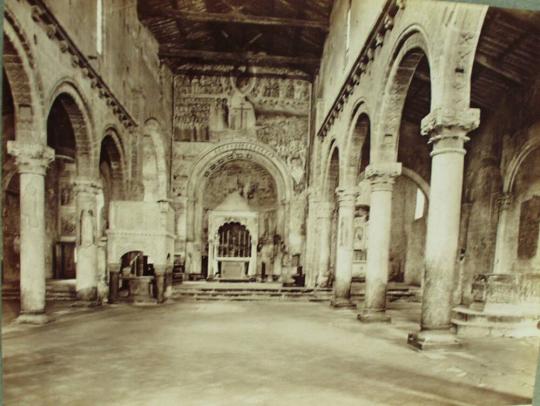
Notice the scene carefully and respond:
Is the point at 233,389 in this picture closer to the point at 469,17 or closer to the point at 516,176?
the point at 469,17

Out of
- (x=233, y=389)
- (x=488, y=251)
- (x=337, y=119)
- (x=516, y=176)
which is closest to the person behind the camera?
(x=233, y=389)

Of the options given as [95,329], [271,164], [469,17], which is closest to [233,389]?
[95,329]

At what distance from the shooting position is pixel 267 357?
5000 millimetres

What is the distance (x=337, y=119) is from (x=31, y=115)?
318 inches

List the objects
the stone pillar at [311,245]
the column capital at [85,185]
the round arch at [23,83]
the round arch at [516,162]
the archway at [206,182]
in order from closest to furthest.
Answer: the round arch at [23,83], the round arch at [516,162], the column capital at [85,185], the stone pillar at [311,245], the archway at [206,182]

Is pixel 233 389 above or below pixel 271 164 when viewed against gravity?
below

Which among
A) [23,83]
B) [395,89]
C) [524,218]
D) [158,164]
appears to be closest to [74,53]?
[23,83]

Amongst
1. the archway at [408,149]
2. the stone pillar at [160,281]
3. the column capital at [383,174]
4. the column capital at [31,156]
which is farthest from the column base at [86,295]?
the archway at [408,149]

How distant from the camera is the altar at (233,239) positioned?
17.3 meters

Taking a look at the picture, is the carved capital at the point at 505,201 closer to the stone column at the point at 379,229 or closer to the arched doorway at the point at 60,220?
the stone column at the point at 379,229

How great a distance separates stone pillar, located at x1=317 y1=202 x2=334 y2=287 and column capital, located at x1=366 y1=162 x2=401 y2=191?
5.51 m

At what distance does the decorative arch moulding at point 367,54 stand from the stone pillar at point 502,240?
4.66 meters

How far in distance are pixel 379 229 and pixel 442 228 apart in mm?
2175

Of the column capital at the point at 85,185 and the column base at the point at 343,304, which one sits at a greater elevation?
the column capital at the point at 85,185
